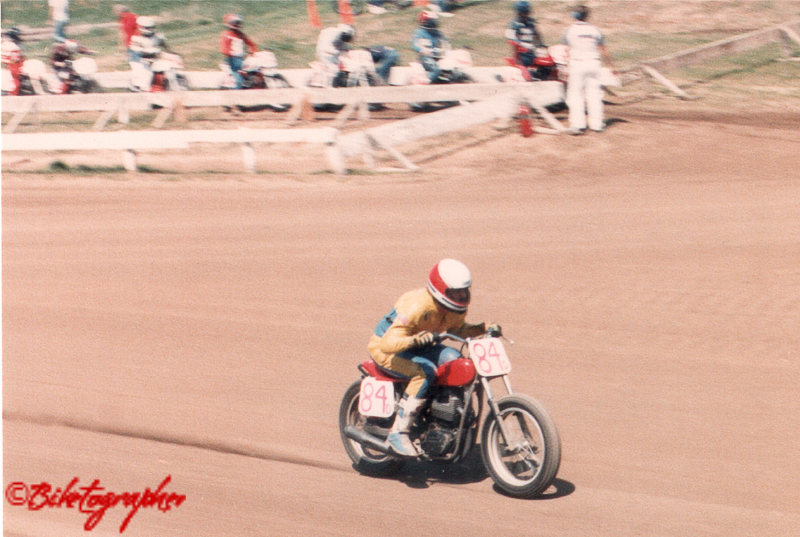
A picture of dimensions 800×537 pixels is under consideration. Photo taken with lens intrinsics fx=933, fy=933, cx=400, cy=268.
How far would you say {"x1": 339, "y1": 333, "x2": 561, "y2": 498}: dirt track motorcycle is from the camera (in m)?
5.72

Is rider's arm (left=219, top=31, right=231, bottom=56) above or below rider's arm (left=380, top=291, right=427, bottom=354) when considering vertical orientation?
above

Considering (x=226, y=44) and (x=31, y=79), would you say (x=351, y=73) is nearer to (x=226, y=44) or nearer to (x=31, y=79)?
(x=226, y=44)

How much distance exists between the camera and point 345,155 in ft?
50.9

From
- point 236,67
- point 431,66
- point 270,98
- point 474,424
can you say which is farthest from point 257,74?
point 474,424

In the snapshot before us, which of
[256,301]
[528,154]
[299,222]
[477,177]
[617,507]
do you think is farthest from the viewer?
[528,154]

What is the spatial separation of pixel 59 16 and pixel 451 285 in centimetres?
1840

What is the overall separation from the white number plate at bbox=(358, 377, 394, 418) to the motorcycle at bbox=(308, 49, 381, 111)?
13.5 meters

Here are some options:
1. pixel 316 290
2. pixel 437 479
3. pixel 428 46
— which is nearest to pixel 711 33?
pixel 428 46

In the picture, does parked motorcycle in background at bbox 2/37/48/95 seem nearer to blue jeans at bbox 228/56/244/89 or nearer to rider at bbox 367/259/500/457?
blue jeans at bbox 228/56/244/89

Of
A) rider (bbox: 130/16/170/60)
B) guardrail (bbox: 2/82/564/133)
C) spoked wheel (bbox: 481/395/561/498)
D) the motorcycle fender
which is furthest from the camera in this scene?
rider (bbox: 130/16/170/60)

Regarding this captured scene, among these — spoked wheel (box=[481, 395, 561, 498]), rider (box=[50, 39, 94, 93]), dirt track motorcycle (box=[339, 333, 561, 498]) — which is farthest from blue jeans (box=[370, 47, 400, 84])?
→ spoked wheel (box=[481, 395, 561, 498])

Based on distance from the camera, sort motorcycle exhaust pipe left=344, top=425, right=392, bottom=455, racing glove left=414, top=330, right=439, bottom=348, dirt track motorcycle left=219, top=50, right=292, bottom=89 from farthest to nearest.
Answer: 1. dirt track motorcycle left=219, top=50, right=292, bottom=89
2. motorcycle exhaust pipe left=344, top=425, right=392, bottom=455
3. racing glove left=414, top=330, right=439, bottom=348

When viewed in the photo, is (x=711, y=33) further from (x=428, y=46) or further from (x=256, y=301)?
(x=256, y=301)

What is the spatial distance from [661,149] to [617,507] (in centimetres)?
1059
